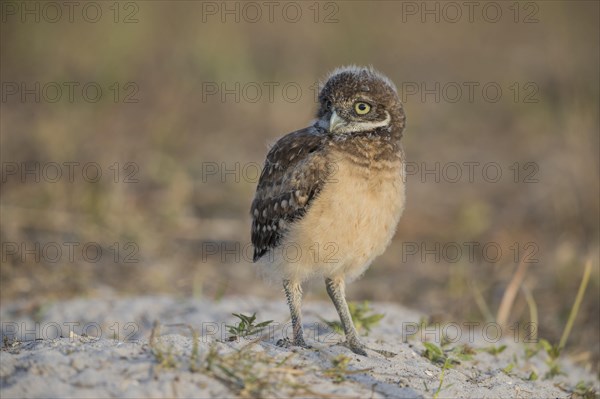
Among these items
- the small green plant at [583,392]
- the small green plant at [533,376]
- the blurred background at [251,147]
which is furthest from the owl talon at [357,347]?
the small green plant at [583,392]

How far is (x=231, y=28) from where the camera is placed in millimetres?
14648

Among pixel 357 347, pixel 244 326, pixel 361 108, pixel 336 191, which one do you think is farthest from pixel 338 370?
pixel 361 108

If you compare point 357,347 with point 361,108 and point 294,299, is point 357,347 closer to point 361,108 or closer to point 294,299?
point 294,299

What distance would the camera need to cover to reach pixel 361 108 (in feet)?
18.1

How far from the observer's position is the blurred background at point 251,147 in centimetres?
829

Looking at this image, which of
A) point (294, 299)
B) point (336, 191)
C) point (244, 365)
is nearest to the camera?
point (244, 365)

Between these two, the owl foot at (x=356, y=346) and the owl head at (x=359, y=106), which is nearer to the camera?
the owl foot at (x=356, y=346)

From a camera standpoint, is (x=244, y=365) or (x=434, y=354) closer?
(x=244, y=365)

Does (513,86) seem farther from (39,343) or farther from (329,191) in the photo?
(39,343)

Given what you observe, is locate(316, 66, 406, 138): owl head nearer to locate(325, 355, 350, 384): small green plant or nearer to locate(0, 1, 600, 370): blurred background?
locate(0, 1, 600, 370): blurred background

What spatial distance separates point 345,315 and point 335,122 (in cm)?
131

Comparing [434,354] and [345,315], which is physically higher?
[345,315]

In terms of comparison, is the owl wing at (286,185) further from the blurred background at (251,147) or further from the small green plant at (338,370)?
the small green plant at (338,370)

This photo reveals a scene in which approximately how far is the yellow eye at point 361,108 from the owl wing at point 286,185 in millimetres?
294
